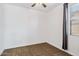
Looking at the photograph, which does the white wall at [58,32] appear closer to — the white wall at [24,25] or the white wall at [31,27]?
the white wall at [31,27]

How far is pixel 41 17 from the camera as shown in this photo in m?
2.33

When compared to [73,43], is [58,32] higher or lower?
higher

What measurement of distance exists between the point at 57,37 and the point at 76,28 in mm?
518

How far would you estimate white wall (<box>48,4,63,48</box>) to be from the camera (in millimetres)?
2383

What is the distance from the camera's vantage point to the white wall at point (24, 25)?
2334 millimetres

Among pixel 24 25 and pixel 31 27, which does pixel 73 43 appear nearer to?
pixel 31 27

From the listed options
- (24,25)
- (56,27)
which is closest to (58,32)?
(56,27)

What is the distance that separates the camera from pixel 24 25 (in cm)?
243

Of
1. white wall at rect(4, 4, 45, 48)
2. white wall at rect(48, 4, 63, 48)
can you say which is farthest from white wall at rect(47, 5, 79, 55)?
white wall at rect(4, 4, 45, 48)

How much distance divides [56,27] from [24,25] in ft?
2.62

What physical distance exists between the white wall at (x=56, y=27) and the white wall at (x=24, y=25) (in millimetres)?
198

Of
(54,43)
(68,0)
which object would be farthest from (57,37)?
(68,0)

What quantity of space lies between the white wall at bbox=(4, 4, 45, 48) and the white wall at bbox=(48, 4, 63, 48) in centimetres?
20

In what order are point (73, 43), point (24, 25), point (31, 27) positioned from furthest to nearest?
point (73, 43) < point (24, 25) < point (31, 27)
